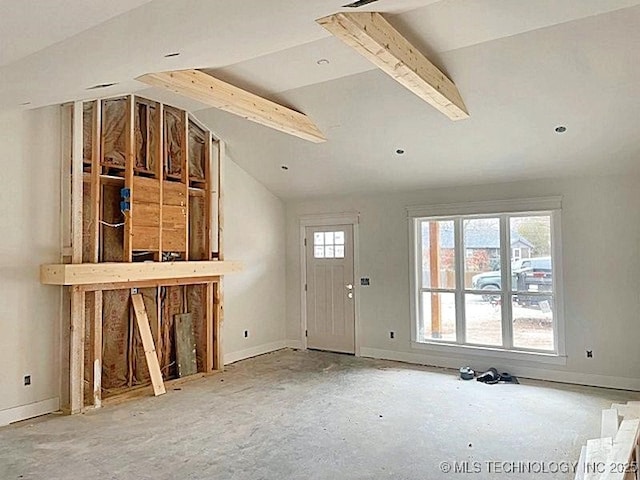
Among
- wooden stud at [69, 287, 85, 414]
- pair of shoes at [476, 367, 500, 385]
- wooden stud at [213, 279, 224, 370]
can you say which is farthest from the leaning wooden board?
pair of shoes at [476, 367, 500, 385]

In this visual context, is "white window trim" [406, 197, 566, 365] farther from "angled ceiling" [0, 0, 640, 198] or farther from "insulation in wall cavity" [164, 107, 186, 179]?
"insulation in wall cavity" [164, 107, 186, 179]

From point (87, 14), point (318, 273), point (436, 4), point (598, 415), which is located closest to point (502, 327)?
point (598, 415)

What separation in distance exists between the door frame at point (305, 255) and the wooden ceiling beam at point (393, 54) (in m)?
3.03

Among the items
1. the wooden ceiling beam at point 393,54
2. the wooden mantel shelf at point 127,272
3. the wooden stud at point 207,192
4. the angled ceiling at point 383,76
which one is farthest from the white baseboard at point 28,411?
the wooden ceiling beam at point 393,54

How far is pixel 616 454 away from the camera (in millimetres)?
2678

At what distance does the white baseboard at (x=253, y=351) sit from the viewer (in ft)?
23.1

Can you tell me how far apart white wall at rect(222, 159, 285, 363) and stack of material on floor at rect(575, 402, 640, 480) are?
15.9 ft

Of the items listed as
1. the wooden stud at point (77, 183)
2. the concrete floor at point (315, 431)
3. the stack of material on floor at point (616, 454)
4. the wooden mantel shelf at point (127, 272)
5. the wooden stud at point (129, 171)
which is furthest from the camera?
the wooden stud at point (129, 171)

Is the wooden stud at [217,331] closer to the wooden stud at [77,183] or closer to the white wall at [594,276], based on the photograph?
the wooden stud at [77,183]

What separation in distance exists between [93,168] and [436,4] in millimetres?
3784

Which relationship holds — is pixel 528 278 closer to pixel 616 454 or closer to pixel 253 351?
pixel 616 454

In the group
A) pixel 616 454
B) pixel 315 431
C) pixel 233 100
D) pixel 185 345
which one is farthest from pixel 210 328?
pixel 616 454

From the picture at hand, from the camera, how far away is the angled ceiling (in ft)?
8.20

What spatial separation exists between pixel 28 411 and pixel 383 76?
4.79 meters
